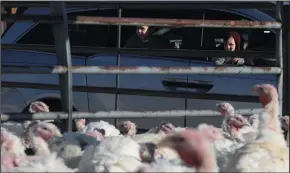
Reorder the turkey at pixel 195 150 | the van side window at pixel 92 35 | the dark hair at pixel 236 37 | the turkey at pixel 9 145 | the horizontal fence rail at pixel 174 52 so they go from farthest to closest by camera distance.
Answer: the van side window at pixel 92 35 < the dark hair at pixel 236 37 < the horizontal fence rail at pixel 174 52 < the turkey at pixel 9 145 < the turkey at pixel 195 150

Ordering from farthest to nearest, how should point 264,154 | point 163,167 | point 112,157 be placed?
point 264,154 → point 112,157 → point 163,167

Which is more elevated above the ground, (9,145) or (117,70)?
(117,70)

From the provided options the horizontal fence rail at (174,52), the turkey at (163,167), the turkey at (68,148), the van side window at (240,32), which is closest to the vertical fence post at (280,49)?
the horizontal fence rail at (174,52)

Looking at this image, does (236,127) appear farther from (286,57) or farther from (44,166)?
(44,166)

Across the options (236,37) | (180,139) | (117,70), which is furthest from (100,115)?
(236,37)

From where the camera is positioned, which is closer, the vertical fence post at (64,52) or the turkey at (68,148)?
the turkey at (68,148)

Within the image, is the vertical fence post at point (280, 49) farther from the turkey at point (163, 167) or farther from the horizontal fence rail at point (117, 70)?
the turkey at point (163, 167)

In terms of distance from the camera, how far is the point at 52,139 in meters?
4.51

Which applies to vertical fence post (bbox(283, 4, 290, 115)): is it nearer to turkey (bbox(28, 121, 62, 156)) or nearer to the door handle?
turkey (bbox(28, 121, 62, 156))

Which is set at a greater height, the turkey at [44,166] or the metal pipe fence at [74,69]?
the metal pipe fence at [74,69]

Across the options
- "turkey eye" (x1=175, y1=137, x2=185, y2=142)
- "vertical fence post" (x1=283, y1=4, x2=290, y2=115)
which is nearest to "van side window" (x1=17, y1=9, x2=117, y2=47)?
"vertical fence post" (x1=283, y1=4, x2=290, y2=115)

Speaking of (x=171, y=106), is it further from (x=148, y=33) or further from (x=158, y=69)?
(x=158, y=69)

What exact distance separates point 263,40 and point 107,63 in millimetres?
1748

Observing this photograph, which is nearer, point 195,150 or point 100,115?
point 195,150
